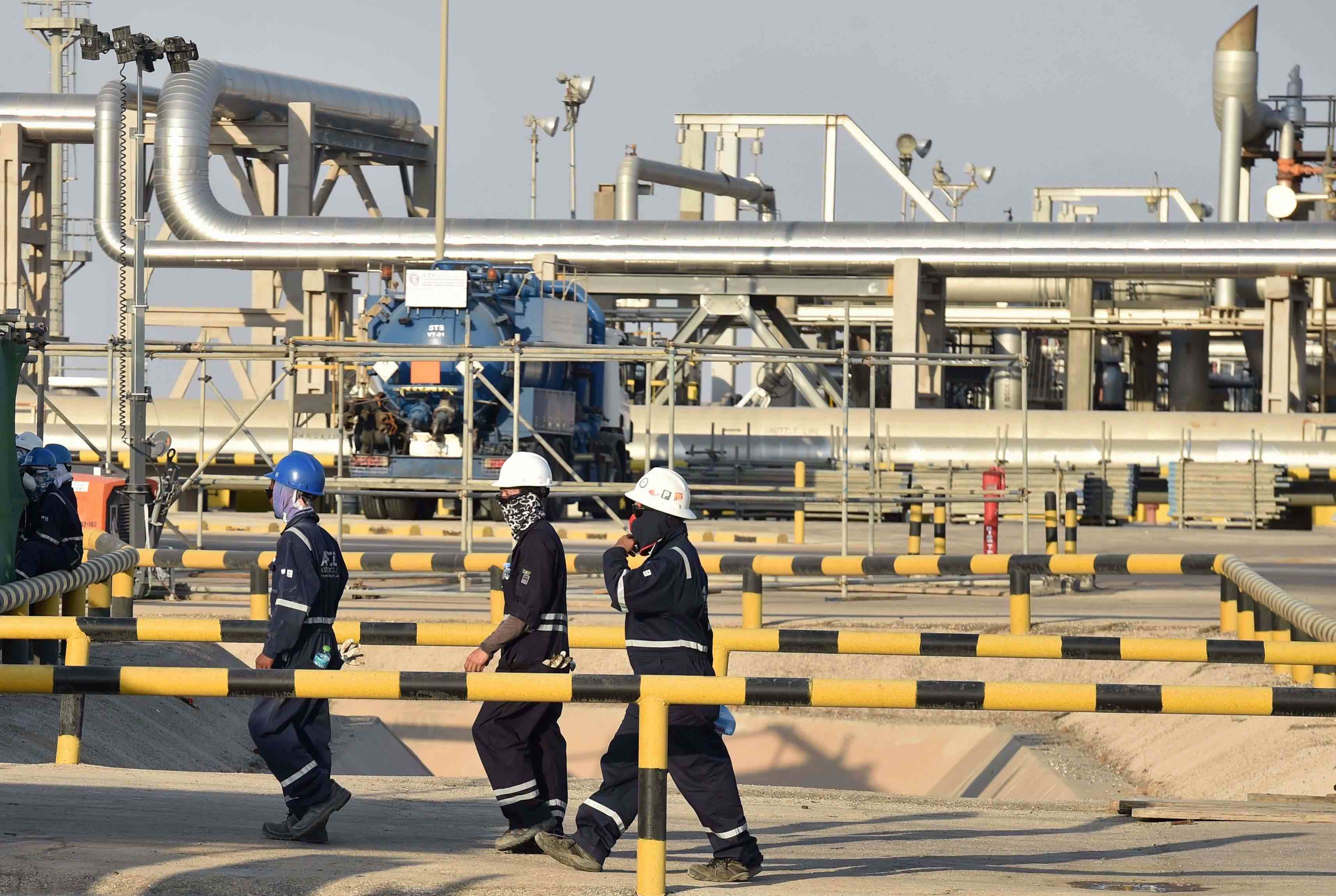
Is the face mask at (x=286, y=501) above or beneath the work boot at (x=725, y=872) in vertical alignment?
above

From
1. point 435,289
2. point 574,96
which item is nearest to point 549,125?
point 574,96

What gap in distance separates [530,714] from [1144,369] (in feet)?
166

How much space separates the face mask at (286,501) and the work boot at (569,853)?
1.67 metres

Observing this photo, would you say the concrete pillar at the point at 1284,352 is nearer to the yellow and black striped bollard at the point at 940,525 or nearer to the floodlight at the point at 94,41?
the yellow and black striped bollard at the point at 940,525

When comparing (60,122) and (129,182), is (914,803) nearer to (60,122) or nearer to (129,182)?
(129,182)

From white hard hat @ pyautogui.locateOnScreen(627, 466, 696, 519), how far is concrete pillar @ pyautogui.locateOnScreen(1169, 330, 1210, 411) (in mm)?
46450

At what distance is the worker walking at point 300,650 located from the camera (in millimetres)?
6969

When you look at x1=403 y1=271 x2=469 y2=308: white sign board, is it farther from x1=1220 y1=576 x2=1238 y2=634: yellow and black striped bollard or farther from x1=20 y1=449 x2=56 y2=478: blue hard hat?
x1=20 y1=449 x2=56 y2=478: blue hard hat

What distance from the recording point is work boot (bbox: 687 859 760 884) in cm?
642

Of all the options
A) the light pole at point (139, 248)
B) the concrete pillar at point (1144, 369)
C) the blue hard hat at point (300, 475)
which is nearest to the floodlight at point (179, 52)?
the light pole at point (139, 248)

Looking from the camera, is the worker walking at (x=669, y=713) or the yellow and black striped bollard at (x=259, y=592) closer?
the worker walking at (x=669, y=713)

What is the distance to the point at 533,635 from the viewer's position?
23.2ft

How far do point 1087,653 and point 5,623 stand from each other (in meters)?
5.52

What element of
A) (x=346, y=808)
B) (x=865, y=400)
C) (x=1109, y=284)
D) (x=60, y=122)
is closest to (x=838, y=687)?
(x=346, y=808)
